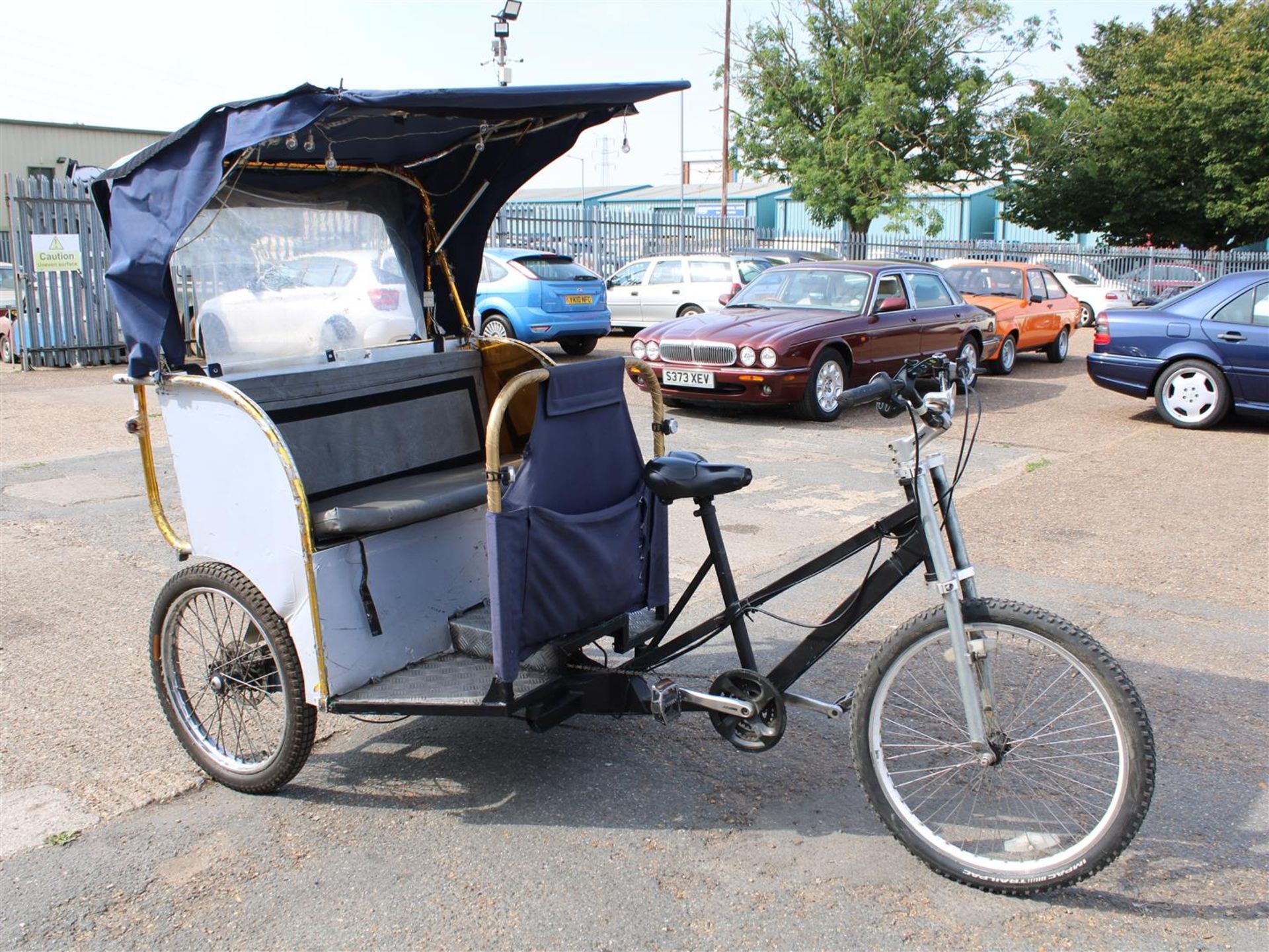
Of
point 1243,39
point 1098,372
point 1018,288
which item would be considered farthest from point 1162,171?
point 1098,372

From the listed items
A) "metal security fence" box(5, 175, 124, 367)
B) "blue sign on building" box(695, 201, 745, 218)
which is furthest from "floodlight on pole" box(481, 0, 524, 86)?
"blue sign on building" box(695, 201, 745, 218)

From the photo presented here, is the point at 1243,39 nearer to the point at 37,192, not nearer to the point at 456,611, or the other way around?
the point at 37,192

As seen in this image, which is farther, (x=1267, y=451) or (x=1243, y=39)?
(x=1243, y=39)

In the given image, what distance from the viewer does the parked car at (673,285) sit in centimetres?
1909

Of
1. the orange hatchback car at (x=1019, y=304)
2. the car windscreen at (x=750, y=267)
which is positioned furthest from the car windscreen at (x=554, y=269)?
the orange hatchback car at (x=1019, y=304)

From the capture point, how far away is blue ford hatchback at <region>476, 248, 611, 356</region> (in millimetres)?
16984

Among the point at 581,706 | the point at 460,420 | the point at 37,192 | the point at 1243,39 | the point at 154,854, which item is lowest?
the point at 154,854

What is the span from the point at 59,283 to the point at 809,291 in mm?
10647

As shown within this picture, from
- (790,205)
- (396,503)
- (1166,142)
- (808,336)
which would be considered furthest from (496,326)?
(790,205)

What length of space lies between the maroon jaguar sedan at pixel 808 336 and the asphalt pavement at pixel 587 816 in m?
4.94

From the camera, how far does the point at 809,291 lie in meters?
12.8

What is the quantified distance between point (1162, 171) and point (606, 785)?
4477 cm

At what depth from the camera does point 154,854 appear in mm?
3492

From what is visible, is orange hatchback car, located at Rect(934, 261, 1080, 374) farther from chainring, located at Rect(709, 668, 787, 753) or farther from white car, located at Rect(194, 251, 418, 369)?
chainring, located at Rect(709, 668, 787, 753)
